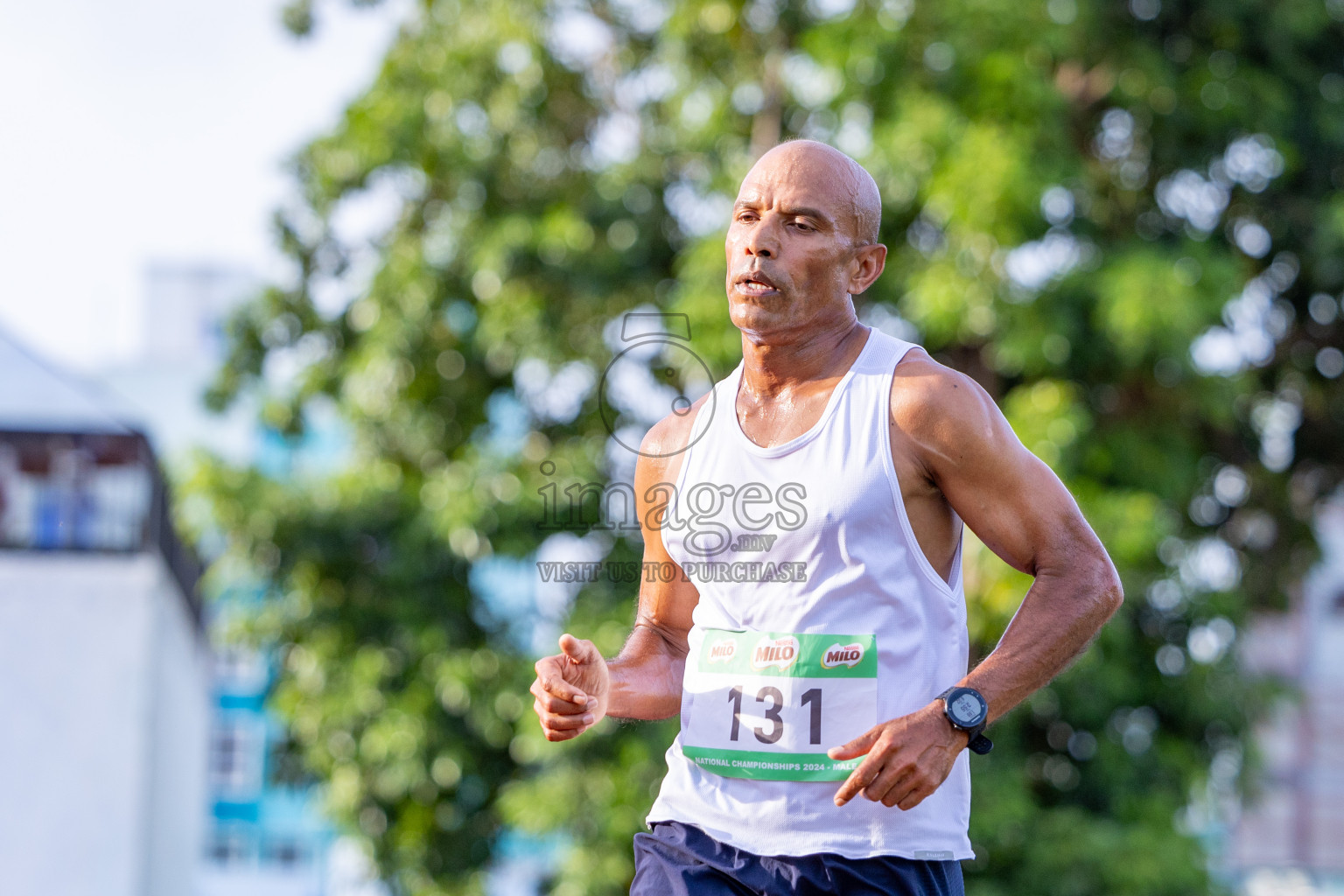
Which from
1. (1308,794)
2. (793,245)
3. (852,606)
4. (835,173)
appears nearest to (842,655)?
(852,606)

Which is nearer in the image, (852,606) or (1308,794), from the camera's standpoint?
(852,606)

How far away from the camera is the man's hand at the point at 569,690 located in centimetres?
247

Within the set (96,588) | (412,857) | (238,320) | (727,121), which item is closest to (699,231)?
(727,121)

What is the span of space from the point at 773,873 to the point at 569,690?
1.46 feet

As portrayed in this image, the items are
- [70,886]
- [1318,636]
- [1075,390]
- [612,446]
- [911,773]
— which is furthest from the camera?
[1318,636]

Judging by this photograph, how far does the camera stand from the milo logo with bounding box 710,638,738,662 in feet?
8.45

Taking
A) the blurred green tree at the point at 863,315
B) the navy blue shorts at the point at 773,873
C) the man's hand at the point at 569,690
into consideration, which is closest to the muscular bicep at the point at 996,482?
the navy blue shorts at the point at 773,873

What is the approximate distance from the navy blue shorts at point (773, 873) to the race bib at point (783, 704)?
0.43 ft

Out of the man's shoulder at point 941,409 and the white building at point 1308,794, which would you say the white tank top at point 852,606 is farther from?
the white building at point 1308,794

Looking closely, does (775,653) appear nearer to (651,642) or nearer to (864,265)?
(651,642)

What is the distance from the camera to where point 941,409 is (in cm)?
244

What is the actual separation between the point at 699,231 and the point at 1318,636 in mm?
29181

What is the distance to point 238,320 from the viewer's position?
11258 mm

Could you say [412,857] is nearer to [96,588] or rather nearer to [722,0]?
[96,588]
